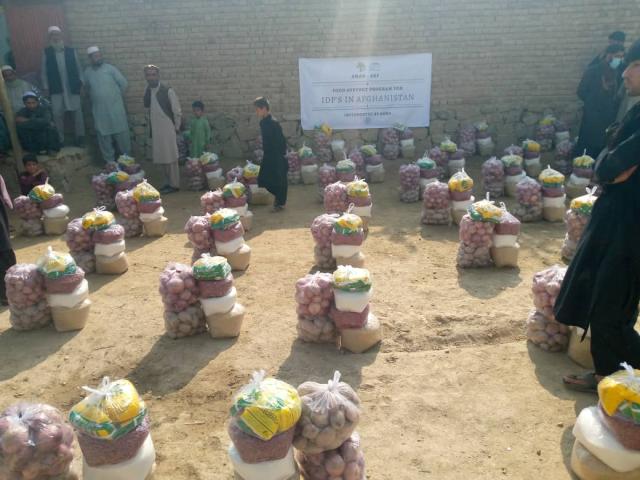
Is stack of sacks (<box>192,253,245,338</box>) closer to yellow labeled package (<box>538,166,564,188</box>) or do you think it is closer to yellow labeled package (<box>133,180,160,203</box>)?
yellow labeled package (<box>133,180,160,203</box>)

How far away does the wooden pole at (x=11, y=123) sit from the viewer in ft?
26.6

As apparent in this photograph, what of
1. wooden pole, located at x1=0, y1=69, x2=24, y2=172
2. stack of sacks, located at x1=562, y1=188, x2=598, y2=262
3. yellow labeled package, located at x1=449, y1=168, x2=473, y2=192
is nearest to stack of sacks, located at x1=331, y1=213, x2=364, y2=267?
yellow labeled package, located at x1=449, y1=168, x2=473, y2=192

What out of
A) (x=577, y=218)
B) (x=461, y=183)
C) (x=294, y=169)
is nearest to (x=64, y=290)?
(x=461, y=183)

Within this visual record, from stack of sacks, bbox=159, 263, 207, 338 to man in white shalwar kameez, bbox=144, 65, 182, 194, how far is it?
5.34 m

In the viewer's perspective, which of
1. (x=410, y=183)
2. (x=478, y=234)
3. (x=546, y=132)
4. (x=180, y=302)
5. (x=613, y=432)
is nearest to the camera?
(x=613, y=432)

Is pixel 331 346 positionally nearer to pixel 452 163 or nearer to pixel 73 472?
pixel 73 472

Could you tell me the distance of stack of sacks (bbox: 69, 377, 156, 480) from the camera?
2439 millimetres

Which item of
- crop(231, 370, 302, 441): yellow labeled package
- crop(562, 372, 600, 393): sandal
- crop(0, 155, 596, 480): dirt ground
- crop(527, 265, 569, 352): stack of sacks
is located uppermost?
→ crop(231, 370, 302, 441): yellow labeled package

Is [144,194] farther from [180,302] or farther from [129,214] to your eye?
[180,302]

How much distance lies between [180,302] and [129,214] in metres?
3.16

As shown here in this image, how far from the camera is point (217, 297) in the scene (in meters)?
4.20

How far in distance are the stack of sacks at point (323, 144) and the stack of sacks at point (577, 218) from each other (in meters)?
5.53

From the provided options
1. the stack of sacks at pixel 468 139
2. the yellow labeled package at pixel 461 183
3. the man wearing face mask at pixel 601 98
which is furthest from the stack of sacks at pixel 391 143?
the yellow labeled package at pixel 461 183

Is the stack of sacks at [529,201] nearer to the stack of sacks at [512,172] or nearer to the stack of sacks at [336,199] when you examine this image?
the stack of sacks at [512,172]
